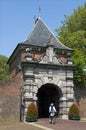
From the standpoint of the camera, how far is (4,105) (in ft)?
76.9

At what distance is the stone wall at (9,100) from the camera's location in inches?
917

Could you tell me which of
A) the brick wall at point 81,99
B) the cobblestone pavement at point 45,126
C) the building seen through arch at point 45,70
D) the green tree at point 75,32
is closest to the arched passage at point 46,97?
the building seen through arch at point 45,70

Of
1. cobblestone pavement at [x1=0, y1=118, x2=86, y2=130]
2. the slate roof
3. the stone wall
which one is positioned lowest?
cobblestone pavement at [x1=0, y1=118, x2=86, y2=130]

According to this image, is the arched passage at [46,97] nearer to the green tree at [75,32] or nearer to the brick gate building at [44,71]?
the brick gate building at [44,71]

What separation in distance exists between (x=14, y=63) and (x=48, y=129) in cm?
1571

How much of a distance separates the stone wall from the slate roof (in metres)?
5.08

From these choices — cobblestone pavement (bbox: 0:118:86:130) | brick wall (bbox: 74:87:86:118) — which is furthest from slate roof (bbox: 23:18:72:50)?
cobblestone pavement (bbox: 0:118:86:130)

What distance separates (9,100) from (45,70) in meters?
4.53

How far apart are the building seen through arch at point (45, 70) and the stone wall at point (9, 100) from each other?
584 millimetres

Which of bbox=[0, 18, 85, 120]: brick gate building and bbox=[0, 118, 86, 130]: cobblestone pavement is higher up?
bbox=[0, 18, 85, 120]: brick gate building

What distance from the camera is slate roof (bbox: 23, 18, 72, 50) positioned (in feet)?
90.1

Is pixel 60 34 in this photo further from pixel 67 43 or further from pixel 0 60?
pixel 0 60

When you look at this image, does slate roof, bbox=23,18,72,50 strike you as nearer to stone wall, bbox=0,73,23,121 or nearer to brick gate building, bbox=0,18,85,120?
brick gate building, bbox=0,18,85,120

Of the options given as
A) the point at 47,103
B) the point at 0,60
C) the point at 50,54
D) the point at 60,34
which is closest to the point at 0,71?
the point at 0,60
